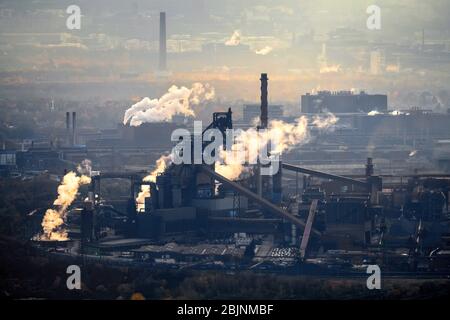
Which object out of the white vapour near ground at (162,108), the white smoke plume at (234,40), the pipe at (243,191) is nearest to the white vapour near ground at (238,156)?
the pipe at (243,191)

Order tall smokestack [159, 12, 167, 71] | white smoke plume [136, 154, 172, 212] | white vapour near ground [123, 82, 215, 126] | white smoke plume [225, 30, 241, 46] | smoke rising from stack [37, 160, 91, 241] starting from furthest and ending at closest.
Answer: white smoke plume [225, 30, 241, 46] → tall smokestack [159, 12, 167, 71] → white vapour near ground [123, 82, 215, 126] → white smoke plume [136, 154, 172, 212] → smoke rising from stack [37, 160, 91, 241]

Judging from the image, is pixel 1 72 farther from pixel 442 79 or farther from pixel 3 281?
pixel 3 281

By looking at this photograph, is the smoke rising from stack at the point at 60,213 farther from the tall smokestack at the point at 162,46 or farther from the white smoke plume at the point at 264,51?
the white smoke plume at the point at 264,51

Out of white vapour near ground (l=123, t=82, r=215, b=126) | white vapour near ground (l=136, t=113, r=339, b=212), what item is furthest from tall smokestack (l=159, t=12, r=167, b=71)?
white vapour near ground (l=136, t=113, r=339, b=212)

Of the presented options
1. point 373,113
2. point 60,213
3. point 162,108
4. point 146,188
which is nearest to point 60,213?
point 60,213

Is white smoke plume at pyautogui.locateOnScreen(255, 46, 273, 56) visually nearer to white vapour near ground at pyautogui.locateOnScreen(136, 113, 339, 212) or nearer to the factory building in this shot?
the factory building

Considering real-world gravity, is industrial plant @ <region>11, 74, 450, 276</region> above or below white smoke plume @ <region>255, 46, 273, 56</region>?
below
